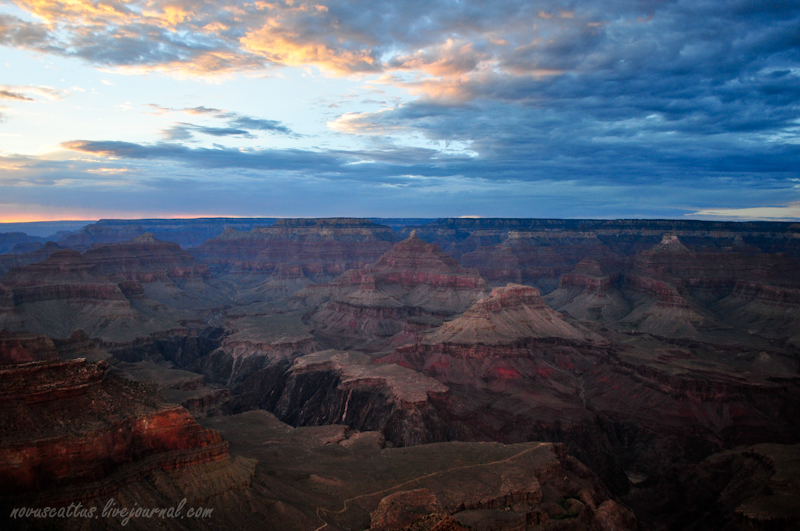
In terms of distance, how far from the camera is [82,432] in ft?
116

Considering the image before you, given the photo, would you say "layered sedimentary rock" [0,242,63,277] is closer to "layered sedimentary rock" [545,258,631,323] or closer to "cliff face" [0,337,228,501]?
"cliff face" [0,337,228,501]

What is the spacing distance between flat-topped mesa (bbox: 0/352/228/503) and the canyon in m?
0.13

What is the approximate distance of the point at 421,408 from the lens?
71.4m

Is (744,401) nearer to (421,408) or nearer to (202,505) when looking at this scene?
(421,408)

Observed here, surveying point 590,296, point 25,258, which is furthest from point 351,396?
point 25,258

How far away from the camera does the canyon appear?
37.9 m

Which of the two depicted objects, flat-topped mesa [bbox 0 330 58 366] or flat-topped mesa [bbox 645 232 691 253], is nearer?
flat-topped mesa [bbox 0 330 58 366]

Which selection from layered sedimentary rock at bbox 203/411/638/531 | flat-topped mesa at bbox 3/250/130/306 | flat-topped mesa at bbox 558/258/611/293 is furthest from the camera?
flat-topped mesa at bbox 558/258/611/293

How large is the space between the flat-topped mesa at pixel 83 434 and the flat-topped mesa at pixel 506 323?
2570 inches

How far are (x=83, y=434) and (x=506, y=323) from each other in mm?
84781

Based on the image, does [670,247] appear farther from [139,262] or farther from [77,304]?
[139,262]

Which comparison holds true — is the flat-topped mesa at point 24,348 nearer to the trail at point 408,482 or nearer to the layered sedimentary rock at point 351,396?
the layered sedimentary rock at point 351,396

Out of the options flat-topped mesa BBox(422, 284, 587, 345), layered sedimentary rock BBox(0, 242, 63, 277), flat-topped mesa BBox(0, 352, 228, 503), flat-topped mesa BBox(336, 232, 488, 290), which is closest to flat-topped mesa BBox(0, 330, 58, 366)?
flat-topped mesa BBox(0, 352, 228, 503)

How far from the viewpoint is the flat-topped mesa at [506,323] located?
331 feet
